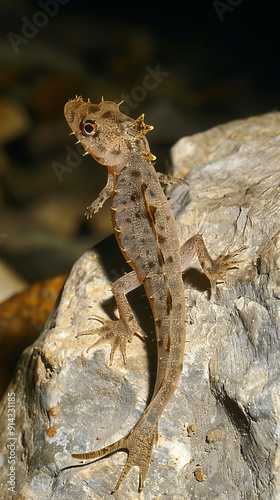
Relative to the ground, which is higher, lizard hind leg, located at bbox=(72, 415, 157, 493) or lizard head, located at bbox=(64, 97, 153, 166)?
lizard head, located at bbox=(64, 97, 153, 166)

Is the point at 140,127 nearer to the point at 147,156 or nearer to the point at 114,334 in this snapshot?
the point at 147,156

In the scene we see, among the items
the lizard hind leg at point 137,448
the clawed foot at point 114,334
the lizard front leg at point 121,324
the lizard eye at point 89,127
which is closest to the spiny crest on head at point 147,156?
the lizard eye at point 89,127

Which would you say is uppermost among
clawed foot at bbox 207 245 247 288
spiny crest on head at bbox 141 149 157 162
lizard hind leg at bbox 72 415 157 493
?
spiny crest on head at bbox 141 149 157 162

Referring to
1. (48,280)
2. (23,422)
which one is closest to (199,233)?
(23,422)

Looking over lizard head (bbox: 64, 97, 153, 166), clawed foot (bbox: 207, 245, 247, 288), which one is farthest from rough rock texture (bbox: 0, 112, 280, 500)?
lizard head (bbox: 64, 97, 153, 166)

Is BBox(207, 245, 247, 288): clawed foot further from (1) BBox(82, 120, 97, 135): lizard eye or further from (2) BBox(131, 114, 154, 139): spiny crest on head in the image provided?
(1) BBox(82, 120, 97, 135): lizard eye

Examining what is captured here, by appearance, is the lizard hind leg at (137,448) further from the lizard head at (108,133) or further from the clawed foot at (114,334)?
the lizard head at (108,133)

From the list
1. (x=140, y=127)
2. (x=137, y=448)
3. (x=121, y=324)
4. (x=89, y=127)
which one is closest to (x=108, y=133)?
(x=89, y=127)
